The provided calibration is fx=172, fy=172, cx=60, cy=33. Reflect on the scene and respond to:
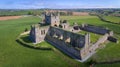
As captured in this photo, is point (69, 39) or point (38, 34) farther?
point (38, 34)

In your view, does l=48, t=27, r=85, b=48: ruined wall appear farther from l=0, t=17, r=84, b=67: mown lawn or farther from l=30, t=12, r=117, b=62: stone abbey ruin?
l=0, t=17, r=84, b=67: mown lawn

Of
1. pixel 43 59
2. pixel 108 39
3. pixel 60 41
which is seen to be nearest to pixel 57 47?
pixel 60 41

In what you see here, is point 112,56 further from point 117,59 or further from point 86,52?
point 86,52

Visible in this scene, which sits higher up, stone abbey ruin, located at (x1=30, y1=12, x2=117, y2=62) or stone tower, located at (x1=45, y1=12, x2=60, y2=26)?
stone tower, located at (x1=45, y1=12, x2=60, y2=26)

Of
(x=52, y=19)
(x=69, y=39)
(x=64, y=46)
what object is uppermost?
(x=52, y=19)

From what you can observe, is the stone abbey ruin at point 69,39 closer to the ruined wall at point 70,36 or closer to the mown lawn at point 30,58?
the ruined wall at point 70,36

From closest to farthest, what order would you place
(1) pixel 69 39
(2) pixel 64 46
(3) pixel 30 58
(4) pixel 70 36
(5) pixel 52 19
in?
(3) pixel 30 58, (2) pixel 64 46, (4) pixel 70 36, (1) pixel 69 39, (5) pixel 52 19

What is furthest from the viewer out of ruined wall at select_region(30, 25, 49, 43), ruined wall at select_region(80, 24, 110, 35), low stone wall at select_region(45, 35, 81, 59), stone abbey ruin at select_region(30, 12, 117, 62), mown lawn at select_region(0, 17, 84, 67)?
ruined wall at select_region(80, 24, 110, 35)

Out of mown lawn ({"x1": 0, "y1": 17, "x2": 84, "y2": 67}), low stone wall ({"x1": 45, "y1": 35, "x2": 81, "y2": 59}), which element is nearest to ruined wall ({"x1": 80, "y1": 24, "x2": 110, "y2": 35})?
low stone wall ({"x1": 45, "y1": 35, "x2": 81, "y2": 59})

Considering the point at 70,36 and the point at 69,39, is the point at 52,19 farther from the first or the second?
the point at 70,36

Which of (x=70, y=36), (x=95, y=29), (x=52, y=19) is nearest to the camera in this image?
(x=70, y=36)

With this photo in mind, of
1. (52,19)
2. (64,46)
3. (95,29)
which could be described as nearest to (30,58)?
(64,46)

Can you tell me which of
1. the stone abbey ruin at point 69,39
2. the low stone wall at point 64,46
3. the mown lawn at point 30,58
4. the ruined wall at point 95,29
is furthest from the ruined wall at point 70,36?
the ruined wall at point 95,29
